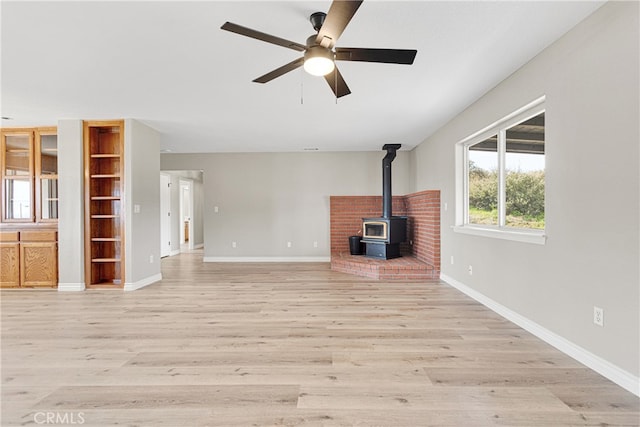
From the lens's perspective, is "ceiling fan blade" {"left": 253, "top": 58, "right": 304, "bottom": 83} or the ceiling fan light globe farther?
"ceiling fan blade" {"left": 253, "top": 58, "right": 304, "bottom": 83}

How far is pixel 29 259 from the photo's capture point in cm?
431

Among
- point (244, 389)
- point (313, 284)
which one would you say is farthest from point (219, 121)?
point (244, 389)

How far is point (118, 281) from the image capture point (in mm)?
4496

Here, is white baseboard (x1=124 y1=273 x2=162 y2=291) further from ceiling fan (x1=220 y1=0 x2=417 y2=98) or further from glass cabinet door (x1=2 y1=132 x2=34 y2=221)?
ceiling fan (x1=220 y1=0 x2=417 y2=98)

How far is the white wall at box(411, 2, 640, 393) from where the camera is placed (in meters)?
1.81

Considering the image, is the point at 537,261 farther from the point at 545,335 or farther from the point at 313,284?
the point at 313,284

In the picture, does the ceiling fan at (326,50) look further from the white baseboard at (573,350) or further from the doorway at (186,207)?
the doorway at (186,207)

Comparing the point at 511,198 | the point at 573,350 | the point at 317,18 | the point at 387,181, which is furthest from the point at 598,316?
the point at 387,181

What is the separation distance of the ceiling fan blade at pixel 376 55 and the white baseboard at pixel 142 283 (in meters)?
4.11

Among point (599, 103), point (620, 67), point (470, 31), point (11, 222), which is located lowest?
point (11, 222)

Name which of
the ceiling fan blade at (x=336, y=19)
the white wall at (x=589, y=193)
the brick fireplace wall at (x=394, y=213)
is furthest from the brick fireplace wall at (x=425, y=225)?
the ceiling fan blade at (x=336, y=19)

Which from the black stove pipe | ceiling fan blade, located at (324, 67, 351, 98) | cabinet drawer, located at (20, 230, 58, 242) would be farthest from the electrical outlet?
cabinet drawer, located at (20, 230, 58, 242)

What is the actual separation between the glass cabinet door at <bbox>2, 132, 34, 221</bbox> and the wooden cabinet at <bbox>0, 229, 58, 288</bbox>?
0.30 metres

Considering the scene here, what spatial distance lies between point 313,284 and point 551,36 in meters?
3.80
